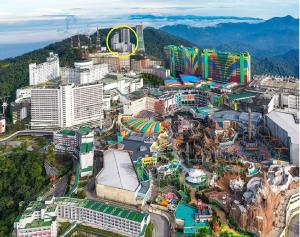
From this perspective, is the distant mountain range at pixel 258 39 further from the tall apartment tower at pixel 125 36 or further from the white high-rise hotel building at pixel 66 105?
the white high-rise hotel building at pixel 66 105

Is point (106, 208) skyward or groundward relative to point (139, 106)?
groundward

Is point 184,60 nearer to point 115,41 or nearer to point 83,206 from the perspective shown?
point 115,41

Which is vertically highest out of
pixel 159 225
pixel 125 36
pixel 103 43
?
pixel 125 36

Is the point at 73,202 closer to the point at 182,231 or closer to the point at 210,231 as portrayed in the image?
the point at 182,231

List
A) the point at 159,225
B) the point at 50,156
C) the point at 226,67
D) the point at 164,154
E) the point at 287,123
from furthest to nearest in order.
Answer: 1. the point at 226,67
2. the point at 287,123
3. the point at 164,154
4. the point at 50,156
5. the point at 159,225

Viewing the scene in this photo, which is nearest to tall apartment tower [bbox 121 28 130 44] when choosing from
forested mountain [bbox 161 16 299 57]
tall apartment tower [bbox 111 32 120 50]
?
tall apartment tower [bbox 111 32 120 50]

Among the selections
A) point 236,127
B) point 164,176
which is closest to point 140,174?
point 164,176

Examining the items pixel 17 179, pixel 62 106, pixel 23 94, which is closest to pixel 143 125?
pixel 62 106
